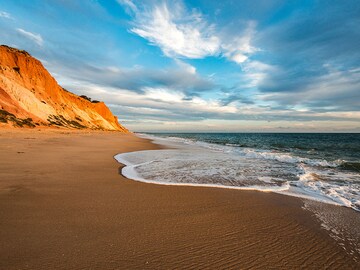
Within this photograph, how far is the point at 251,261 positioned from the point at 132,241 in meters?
1.49

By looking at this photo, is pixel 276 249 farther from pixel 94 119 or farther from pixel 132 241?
pixel 94 119

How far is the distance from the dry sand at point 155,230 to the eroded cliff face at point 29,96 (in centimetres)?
2652

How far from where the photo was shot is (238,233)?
3070 millimetres

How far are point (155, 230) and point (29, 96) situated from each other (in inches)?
1649

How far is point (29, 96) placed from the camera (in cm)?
3541

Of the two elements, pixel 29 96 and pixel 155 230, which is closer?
pixel 155 230

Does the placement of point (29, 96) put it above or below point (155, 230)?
above

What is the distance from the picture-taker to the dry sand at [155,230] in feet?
7.77

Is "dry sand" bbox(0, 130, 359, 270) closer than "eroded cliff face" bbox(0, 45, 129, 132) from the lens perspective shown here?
Yes

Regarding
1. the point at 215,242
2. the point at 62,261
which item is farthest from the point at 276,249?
the point at 62,261

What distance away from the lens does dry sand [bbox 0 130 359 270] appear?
93.2 inches

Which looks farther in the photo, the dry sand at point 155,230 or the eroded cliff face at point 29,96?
the eroded cliff face at point 29,96

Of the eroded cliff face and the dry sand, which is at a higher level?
the eroded cliff face

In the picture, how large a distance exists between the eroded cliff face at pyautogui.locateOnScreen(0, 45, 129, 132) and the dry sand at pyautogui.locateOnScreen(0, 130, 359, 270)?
87.0ft
